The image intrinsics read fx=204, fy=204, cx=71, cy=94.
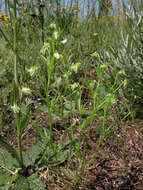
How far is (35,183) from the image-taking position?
47.0 inches

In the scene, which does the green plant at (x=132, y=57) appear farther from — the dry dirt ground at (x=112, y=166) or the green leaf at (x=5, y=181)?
the green leaf at (x=5, y=181)

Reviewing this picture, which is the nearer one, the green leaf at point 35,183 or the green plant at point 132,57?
the green leaf at point 35,183

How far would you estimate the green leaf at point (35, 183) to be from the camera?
1.17m

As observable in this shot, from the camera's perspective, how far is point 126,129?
65.3 inches

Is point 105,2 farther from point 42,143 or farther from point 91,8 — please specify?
point 42,143

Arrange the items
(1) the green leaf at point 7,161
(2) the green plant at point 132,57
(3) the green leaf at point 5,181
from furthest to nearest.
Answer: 1. (2) the green plant at point 132,57
2. (1) the green leaf at point 7,161
3. (3) the green leaf at point 5,181

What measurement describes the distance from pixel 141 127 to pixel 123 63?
600 mm

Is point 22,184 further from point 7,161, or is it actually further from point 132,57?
point 132,57

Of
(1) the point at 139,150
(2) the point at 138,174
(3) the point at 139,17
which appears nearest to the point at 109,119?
(1) the point at 139,150

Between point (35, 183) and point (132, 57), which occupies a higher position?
point (132, 57)

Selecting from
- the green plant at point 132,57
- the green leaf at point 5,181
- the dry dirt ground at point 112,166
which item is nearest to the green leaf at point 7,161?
the green leaf at point 5,181

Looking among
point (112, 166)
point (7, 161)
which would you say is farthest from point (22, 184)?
point (112, 166)

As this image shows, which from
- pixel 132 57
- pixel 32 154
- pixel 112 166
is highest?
pixel 132 57

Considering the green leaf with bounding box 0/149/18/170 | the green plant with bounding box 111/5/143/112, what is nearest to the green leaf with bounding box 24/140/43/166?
the green leaf with bounding box 0/149/18/170
